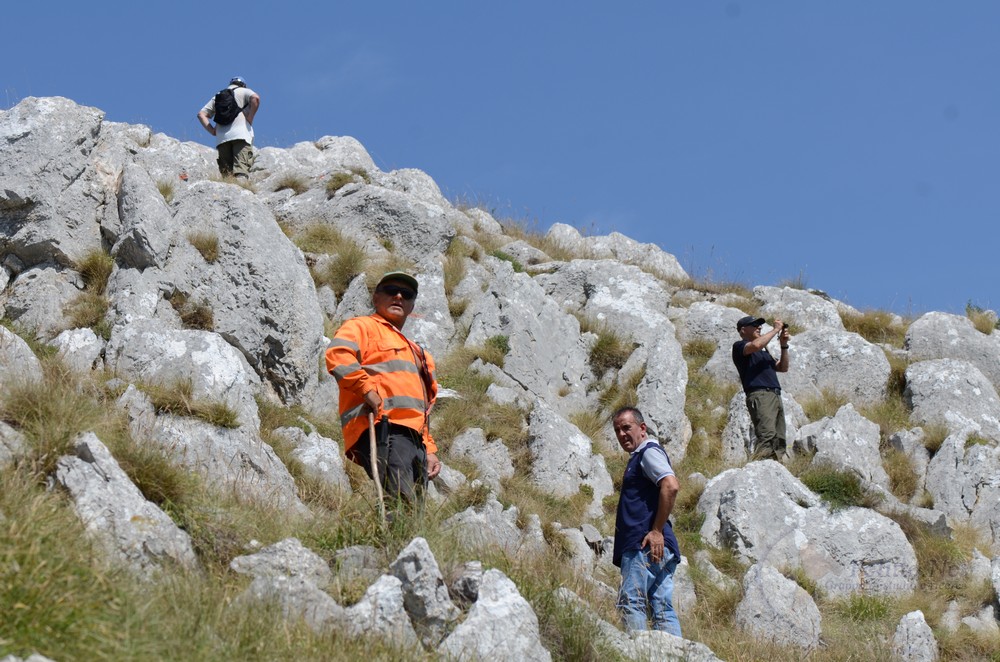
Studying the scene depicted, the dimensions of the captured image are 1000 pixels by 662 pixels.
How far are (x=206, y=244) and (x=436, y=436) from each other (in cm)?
356

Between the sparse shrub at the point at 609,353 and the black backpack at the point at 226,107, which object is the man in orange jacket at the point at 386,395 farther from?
the black backpack at the point at 226,107

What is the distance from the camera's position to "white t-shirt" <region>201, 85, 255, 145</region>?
53.9 feet

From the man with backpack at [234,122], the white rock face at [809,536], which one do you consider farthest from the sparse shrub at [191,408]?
the man with backpack at [234,122]

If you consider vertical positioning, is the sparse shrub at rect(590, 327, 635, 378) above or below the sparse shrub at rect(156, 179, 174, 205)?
below

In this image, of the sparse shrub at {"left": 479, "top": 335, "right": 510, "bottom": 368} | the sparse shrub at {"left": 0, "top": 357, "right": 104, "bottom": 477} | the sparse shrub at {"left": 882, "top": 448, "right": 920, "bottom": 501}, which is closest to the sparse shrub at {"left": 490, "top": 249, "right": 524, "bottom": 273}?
the sparse shrub at {"left": 479, "top": 335, "right": 510, "bottom": 368}

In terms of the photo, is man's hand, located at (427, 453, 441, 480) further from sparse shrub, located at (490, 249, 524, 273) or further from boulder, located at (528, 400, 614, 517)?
sparse shrub, located at (490, 249, 524, 273)

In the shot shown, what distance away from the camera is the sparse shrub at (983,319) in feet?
58.9

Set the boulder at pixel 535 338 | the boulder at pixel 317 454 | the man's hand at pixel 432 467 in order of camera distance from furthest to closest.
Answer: the boulder at pixel 535 338 < the boulder at pixel 317 454 < the man's hand at pixel 432 467

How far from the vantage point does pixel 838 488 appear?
1163 cm

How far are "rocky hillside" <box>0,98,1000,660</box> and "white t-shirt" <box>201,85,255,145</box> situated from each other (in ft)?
2.69

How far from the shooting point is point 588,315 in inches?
636

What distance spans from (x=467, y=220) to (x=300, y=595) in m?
14.2

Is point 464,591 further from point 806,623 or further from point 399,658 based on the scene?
point 806,623

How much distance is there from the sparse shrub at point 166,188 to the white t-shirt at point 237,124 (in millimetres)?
2278
